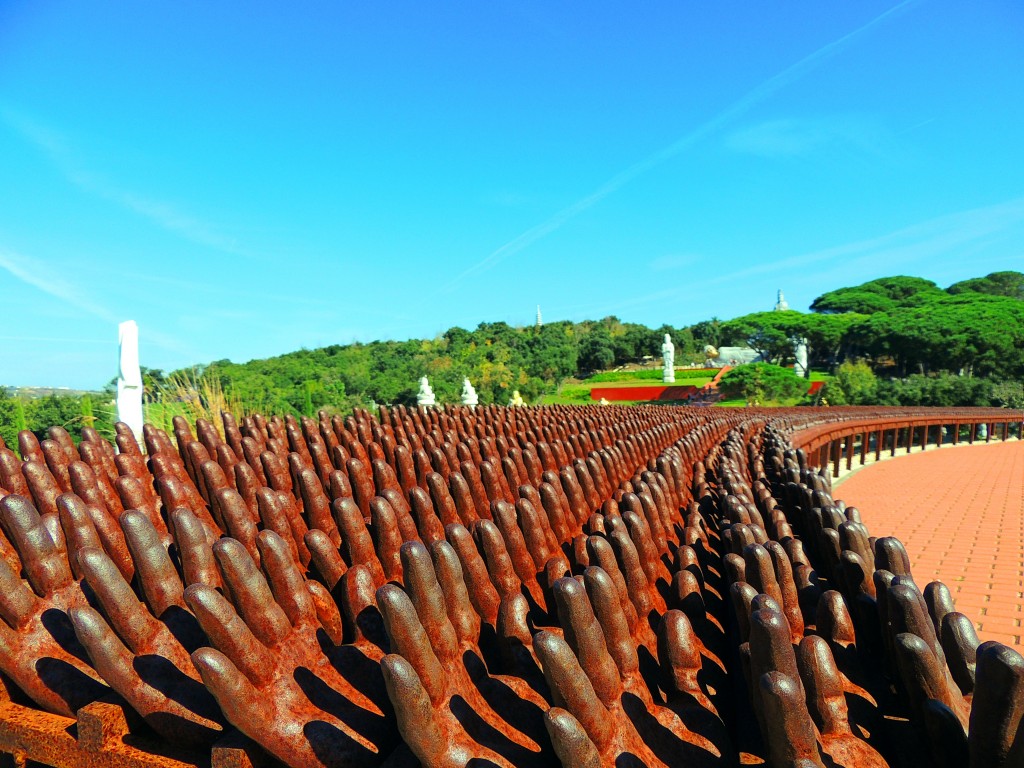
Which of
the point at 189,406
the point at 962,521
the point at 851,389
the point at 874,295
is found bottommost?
the point at 962,521

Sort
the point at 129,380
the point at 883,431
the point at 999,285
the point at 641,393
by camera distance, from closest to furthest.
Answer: the point at 129,380, the point at 883,431, the point at 641,393, the point at 999,285

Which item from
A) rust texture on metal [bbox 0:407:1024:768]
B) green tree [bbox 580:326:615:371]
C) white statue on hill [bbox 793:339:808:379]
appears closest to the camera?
rust texture on metal [bbox 0:407:1024:768]

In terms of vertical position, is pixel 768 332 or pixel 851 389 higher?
pixel 768 332

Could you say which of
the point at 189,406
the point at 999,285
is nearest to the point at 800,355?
the point at 999,285

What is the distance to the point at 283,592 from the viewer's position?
1224 millimetres

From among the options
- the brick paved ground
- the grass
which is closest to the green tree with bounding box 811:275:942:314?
the brick paved ground

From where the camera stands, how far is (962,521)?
23.8 feet

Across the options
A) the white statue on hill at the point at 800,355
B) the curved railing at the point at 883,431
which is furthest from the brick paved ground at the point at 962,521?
the white statue on hill at the point at 800,355

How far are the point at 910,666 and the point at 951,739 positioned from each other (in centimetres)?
12

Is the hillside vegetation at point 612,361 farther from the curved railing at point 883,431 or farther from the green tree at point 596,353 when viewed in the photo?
the curved railing at point 883,431

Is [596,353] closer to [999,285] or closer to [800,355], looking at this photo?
[800,355]

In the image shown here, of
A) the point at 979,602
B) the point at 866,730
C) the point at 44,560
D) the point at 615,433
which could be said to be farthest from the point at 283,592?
the point at 979,602

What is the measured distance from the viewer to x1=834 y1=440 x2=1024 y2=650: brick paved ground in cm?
449

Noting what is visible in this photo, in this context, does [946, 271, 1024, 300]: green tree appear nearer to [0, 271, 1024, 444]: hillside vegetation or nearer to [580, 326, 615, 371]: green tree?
[0, 271, 1024, 444]: hillside vegetation
